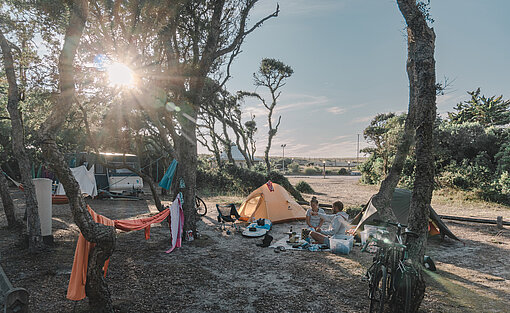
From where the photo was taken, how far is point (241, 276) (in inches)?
209

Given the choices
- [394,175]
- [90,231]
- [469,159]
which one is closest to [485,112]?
[469,159]

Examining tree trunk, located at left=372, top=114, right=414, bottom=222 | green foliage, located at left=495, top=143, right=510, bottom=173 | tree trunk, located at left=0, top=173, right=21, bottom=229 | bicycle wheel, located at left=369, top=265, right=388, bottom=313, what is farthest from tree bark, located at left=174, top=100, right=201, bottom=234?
green foliage, located at left=495, top=143, right=510, bottom=173

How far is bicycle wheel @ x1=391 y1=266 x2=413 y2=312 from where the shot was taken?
11.1 feet

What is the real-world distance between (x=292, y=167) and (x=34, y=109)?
4572 cm

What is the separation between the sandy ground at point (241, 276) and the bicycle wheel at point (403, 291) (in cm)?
67

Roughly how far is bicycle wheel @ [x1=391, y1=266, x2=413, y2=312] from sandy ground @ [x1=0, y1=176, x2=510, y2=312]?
0.67 metres

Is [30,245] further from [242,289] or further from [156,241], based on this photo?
[242,289]

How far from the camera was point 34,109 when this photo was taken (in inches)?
397

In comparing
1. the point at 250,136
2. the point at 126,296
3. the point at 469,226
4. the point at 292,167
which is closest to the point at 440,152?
the point at 469,226

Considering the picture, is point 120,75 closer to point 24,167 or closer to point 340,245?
point 24,167

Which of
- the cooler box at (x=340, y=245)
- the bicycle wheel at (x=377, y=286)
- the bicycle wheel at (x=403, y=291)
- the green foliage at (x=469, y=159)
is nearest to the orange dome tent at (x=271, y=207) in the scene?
the cooler box at (x=340, y=245)

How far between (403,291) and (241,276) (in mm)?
2762

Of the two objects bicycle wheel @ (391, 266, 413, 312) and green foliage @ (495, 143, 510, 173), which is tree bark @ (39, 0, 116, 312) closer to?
bicycle wheel @ (391, 266, 413, 312)

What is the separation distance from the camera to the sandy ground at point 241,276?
4.20 metres
